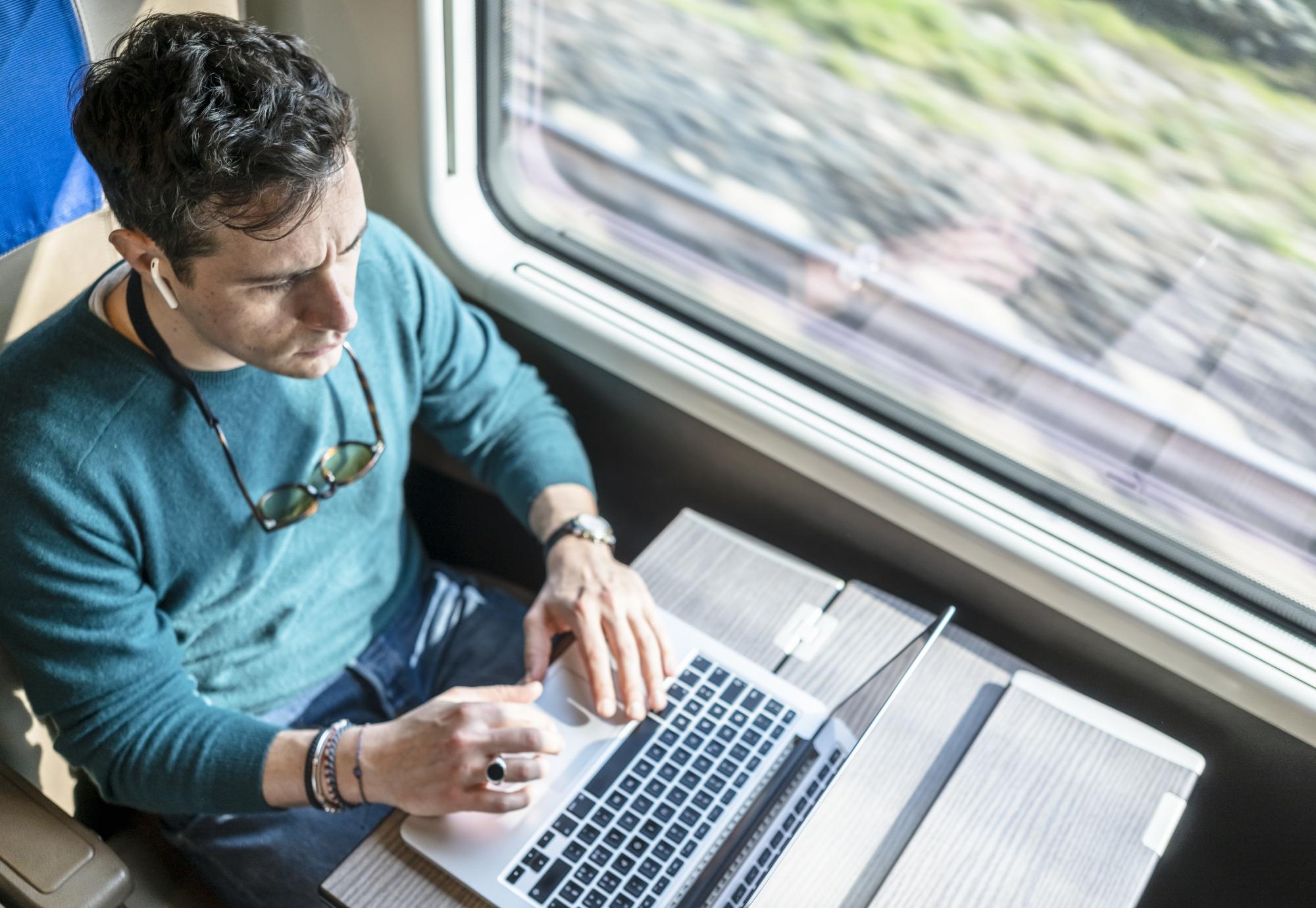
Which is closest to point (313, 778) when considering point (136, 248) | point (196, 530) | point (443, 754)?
point (443, 754)

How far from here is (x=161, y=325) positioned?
1.12m

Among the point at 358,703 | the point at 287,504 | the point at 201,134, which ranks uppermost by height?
the point at 201,134

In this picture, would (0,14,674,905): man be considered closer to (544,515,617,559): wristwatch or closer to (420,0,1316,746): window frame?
(544,515,617,559): wristwatch

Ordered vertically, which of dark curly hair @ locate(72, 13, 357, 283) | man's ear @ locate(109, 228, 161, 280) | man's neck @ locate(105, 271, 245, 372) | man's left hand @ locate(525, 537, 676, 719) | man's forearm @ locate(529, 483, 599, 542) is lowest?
man's forearm @ locate(529, 483, 599, 542)

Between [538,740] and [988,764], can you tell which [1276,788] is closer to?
[988,764]

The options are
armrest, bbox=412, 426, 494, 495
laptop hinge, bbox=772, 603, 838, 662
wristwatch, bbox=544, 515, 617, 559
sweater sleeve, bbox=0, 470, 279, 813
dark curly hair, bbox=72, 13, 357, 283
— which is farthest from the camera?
armrest, bbox=412, 426, 494, 495

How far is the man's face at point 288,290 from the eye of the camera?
1020 mm

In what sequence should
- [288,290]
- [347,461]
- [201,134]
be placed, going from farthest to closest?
[347,461], [288,290], [201,134]

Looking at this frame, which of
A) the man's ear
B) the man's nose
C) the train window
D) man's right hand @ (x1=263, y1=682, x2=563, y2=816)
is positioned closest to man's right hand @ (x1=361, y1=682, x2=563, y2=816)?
man's right hand @ (x1=263, y1=682, x2=563, y2=816)

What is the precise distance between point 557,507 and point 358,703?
37cm

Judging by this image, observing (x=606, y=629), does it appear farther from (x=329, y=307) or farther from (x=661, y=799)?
(x=329, y=307)

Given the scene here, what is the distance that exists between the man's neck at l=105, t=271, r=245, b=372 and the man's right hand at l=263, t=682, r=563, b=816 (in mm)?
417

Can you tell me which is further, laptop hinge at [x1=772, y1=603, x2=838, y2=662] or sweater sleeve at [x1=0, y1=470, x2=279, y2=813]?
laptop hinge at [x1=772, y1=603, x2=838, y2=662]

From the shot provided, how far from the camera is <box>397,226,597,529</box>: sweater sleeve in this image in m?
1.45
